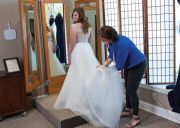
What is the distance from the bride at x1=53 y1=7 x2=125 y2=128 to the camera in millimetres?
3070

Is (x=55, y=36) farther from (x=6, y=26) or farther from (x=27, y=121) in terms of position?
(x=27, y=121)

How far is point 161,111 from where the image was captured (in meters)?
3.38

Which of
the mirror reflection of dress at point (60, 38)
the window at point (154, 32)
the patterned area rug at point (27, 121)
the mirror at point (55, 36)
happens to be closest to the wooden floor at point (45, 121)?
the patterned area rug at point (27, 121)

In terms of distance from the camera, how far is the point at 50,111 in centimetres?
341

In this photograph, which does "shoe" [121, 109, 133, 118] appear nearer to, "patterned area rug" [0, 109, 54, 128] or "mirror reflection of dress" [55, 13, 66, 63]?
"patterned area rug" [0, 109, 54, 128]

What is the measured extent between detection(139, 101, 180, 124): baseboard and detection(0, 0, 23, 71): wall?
212 cm

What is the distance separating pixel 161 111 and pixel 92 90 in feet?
3.44

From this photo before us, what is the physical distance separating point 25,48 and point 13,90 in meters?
0.67

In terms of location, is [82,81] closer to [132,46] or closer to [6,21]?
[132,46]

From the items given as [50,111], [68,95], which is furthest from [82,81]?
[50,111]

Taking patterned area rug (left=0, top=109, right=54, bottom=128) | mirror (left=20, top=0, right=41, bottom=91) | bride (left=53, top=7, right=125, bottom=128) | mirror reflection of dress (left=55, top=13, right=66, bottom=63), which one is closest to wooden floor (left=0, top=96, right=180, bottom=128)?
patterned area rug (left=0, top=109, right=54, bottom=128)

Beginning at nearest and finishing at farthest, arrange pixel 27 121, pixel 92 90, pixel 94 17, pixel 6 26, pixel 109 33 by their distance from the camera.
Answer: pixel 109 33, pixel 92 90, pixel 27 121, pixel 6 26, pixel 94 17

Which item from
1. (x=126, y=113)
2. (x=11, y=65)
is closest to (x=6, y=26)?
(x=11, y=65)

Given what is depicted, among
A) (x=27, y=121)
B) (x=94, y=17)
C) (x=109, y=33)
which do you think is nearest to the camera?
(x=109, y=33)
